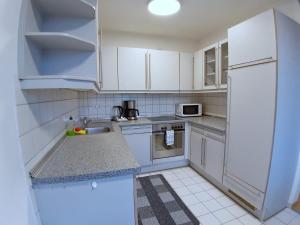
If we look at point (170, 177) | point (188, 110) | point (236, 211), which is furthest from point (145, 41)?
point (236, 211)

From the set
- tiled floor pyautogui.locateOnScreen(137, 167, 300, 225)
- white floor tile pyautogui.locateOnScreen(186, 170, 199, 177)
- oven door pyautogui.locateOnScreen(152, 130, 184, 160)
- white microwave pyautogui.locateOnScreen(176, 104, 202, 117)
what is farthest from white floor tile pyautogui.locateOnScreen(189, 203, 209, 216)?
white microwave pyautogui.locateOnScreen(176, 104, 202, 117)

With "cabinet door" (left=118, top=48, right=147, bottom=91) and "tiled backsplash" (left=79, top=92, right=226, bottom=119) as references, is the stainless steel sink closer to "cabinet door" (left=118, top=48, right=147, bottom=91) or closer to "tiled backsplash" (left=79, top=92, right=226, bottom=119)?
"tiled backsplash" (left=79, top=92, right=226, bottom=119)

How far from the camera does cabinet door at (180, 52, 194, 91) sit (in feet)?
9.19

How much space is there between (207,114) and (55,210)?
2756 mm

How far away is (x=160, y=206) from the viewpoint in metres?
1.79

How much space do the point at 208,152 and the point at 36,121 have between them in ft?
6.63

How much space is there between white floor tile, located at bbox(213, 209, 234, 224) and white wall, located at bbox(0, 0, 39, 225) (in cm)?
162

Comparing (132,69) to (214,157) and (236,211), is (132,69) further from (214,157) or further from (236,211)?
(236,211)

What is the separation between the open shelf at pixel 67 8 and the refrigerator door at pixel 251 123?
149 cm

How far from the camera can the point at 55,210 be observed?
84cm

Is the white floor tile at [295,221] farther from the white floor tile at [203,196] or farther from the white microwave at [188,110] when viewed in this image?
the white microwave at [188,110]

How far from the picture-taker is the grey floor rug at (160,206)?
1590 mm

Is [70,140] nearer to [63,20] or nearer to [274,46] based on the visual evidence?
[63,20]

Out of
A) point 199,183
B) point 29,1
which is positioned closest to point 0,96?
point 29,1
